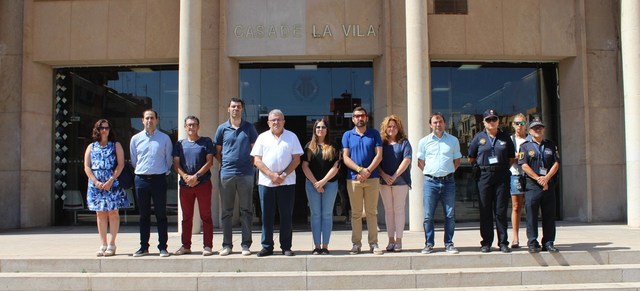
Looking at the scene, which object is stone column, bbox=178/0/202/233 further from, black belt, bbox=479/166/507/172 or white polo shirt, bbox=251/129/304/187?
black belt, bbox=479/166/507/172

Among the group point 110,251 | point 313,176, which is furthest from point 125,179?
point 313,176

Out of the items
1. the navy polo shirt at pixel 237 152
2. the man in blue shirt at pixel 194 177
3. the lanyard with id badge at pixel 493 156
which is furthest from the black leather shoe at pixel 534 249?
the man in blue shirt at pixel 194 177

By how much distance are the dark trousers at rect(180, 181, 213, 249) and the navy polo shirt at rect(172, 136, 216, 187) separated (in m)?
0.11

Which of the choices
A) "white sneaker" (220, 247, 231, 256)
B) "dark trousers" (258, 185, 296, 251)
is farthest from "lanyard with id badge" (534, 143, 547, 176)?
"white sneaker" (220, 247, 231, 256)

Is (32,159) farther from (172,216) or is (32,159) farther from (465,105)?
(465,105)

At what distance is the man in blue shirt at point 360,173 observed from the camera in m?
6.65

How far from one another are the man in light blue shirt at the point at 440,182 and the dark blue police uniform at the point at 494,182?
38 cm

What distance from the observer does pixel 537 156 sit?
6.67m

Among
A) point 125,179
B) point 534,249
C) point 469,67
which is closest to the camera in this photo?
point 534,249

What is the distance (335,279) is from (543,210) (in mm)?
2952

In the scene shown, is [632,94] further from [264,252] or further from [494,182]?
[264,252]

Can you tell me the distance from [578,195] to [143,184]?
9.39 meters

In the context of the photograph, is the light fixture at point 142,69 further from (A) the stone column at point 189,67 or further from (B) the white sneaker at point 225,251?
(B) the white sneaker at point 225,251

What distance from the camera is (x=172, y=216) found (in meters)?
11.7
